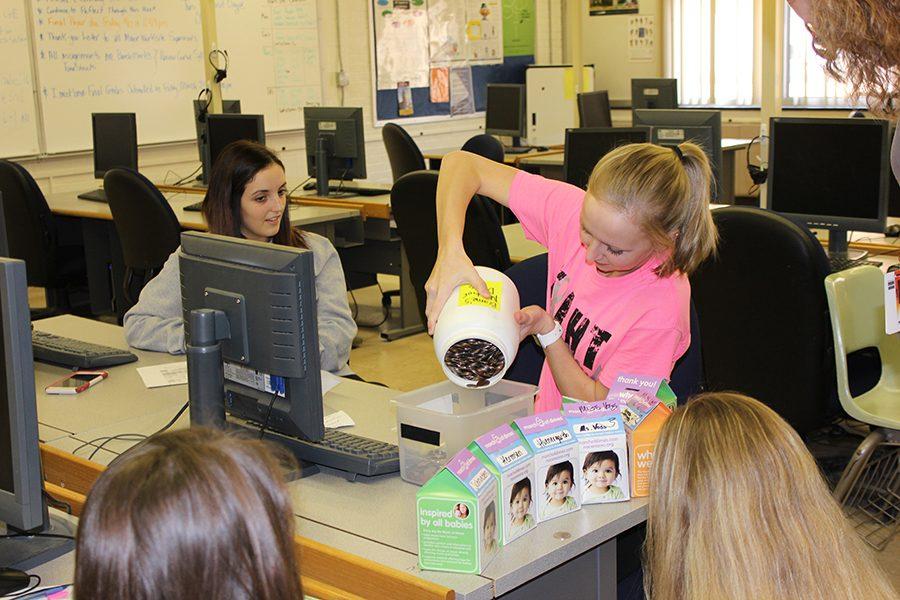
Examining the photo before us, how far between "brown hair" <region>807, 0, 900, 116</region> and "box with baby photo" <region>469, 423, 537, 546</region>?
666mm

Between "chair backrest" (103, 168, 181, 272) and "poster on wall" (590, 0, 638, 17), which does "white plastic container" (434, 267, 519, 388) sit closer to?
"chair backrest" (103, 168, 181, 272)

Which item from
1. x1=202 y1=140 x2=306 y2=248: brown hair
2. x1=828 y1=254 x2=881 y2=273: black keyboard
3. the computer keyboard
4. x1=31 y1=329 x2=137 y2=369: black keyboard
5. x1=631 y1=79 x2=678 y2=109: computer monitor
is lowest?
the computer keyboard

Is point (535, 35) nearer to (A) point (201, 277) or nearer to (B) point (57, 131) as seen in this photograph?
(B) point (57, 131)

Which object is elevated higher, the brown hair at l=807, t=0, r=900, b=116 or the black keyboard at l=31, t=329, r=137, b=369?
the brown hair at l=807, t=0, r=900, b=116

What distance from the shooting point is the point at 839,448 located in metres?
3.63

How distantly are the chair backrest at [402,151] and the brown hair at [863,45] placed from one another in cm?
483

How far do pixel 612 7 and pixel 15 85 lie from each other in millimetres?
5440

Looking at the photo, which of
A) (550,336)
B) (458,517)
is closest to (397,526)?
(458,517)

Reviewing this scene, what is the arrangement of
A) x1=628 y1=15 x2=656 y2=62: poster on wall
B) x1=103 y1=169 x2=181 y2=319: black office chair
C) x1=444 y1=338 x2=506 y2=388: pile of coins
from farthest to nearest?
1. x1=628 y1=15 x2=656 y2=62: poster on wall
2. x1=103 y1=169 x2=181 y2=319: black office chair
3. x1=444 y1=338 x2=506 y2=388: pile of coins

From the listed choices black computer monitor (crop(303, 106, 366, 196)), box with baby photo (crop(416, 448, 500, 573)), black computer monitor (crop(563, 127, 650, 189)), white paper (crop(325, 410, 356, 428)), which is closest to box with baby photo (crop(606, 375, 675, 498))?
box with baby photo (crop(416, 448, 500, 573))

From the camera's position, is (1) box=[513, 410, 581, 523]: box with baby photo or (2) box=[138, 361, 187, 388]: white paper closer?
(1) box=[513, 410, 581, 523]: box with baby photo

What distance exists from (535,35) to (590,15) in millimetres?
614

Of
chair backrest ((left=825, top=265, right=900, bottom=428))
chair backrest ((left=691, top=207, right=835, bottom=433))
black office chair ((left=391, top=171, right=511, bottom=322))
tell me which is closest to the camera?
chair backrest ((left=825, top=265, right=900, bottom=428))

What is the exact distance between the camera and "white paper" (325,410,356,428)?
217 cm
